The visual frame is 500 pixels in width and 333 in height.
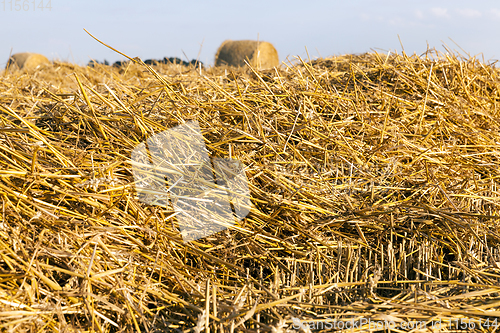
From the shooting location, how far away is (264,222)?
4.68ft

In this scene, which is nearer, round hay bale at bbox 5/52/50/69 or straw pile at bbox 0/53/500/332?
straw pile at bbox 0/53/500/332

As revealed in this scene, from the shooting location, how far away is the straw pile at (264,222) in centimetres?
110

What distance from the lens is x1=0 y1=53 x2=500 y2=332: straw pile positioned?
1101 mm

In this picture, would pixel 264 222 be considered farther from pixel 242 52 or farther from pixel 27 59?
pixel 27 59
